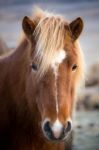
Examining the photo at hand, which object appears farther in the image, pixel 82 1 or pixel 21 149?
pixel 82 1

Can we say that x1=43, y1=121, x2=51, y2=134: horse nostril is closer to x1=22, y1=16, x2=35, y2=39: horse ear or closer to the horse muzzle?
the horse muzzle

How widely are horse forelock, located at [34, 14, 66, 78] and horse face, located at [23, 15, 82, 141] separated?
0.06ft

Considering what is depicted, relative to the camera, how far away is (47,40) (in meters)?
1.61

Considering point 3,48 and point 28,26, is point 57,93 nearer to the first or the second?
point 28,26

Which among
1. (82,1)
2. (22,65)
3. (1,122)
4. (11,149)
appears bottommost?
(11,149)

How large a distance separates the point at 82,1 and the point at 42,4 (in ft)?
0.72

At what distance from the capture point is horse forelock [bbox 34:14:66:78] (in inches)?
62.0

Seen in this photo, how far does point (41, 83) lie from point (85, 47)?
533 millimetres

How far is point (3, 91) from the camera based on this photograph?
179 centimetres

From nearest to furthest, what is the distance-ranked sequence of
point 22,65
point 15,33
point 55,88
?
point 55,88 → point 22,65 → point 15,33

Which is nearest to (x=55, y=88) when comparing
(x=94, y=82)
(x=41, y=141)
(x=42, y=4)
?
(x=41, y=141)

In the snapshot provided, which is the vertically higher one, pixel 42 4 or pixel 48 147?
pixel 42 4

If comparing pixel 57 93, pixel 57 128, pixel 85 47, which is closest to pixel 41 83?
pixel 57 93

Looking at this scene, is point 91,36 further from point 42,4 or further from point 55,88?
point 55,88
